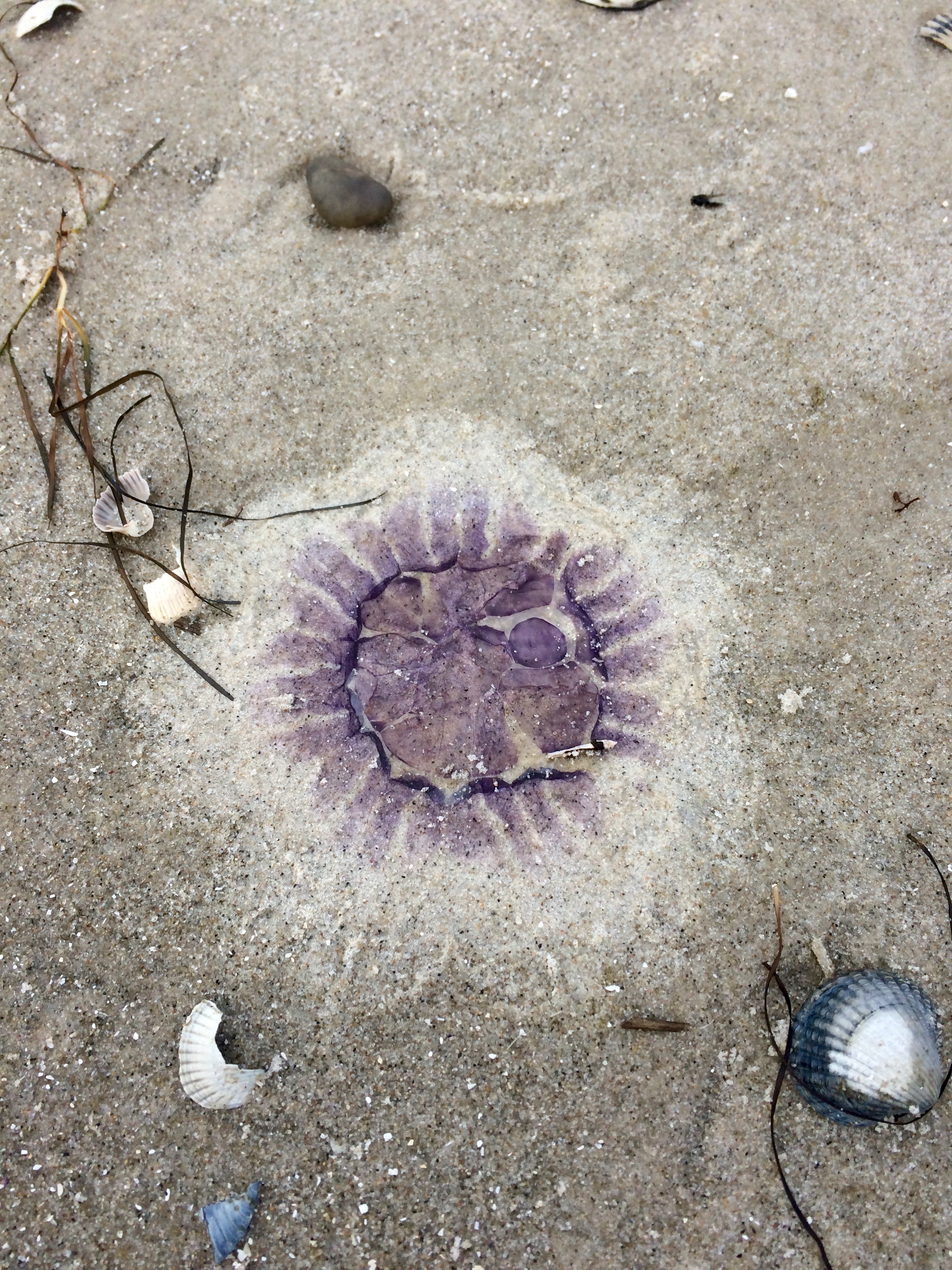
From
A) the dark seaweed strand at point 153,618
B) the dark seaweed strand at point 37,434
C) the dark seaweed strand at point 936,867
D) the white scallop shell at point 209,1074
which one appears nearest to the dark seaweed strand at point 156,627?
the dark seaweed strand at point 153,618

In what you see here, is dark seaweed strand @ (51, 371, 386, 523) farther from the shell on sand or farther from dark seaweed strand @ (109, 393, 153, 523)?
the shell on sand

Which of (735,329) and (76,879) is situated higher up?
(735,329)

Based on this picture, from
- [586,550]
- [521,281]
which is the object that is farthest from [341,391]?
[586,550]

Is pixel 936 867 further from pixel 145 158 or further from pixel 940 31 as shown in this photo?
pixel 145 158

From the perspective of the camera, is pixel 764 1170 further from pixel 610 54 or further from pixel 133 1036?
pixel 610 54

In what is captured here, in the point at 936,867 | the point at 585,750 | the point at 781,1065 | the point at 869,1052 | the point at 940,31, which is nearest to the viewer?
the point at 869,1052

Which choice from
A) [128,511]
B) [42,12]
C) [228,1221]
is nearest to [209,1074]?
[228,1221]

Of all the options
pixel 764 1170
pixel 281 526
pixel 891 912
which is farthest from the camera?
pixel 281 526

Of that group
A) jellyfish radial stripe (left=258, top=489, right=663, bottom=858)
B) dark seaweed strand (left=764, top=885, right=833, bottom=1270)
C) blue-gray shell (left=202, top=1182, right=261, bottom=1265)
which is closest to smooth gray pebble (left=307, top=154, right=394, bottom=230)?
jellyfish radial stripe (left=258, top=489, right=663, bottom=858)
